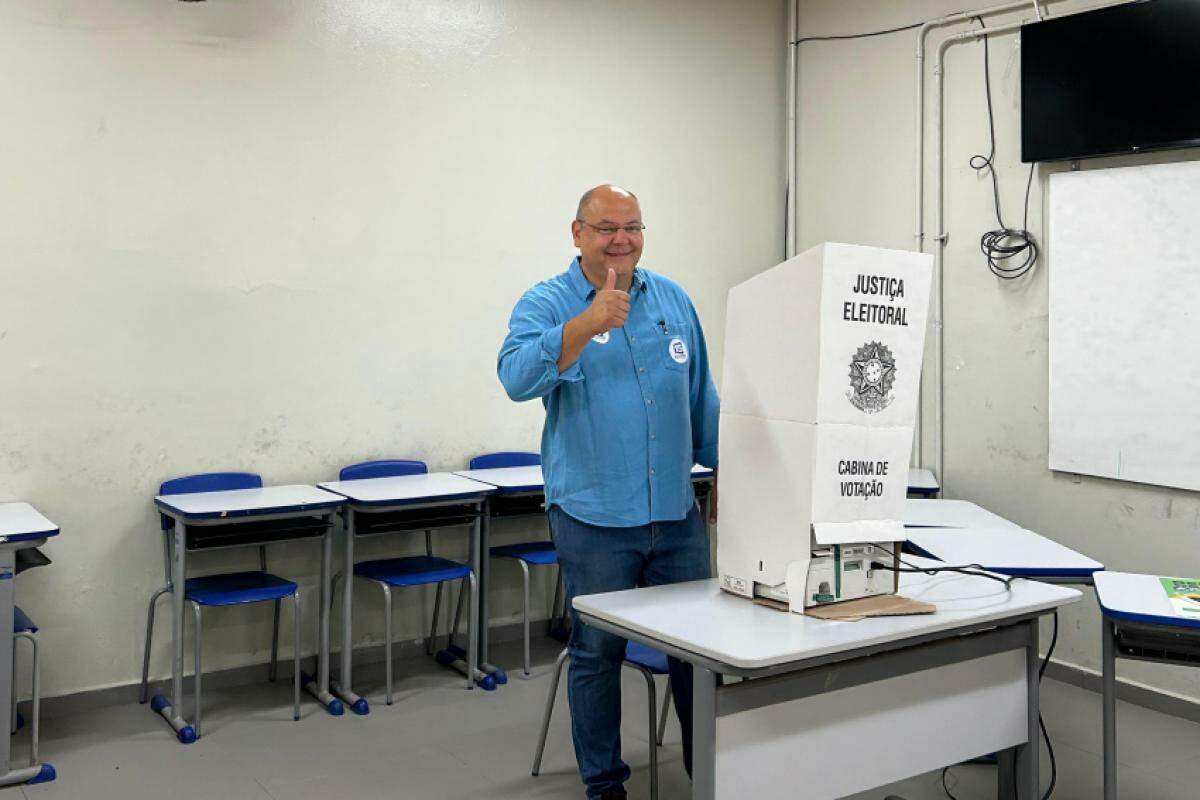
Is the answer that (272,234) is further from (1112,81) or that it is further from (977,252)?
(1112,81)

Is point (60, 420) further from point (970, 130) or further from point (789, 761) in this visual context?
point (970, 130)

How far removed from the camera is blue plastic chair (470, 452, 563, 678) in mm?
4289

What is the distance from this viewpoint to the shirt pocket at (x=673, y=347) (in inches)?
107

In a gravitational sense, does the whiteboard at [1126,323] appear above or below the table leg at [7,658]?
above

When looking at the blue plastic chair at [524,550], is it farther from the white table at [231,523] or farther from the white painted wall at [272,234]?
the white table at [231,523]

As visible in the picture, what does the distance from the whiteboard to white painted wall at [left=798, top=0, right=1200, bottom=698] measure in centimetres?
8

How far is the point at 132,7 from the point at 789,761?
131 inches

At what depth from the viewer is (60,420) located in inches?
145

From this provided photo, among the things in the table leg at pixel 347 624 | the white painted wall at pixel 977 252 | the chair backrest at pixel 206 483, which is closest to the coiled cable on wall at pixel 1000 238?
the white painted wall at pixel 977 252

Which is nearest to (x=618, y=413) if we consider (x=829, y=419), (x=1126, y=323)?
(x=829, y=419)

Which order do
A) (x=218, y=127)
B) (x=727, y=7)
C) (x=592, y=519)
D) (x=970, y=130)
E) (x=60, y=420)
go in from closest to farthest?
(x=592, y=519), (x=60, y=420), (x=218, y=127), (x=970, y=130), (x=727, y=7)

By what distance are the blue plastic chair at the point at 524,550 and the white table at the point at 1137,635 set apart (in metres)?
2.21

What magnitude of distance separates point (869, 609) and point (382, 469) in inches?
101

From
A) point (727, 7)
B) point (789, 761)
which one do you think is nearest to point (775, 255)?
point (727, 7)
